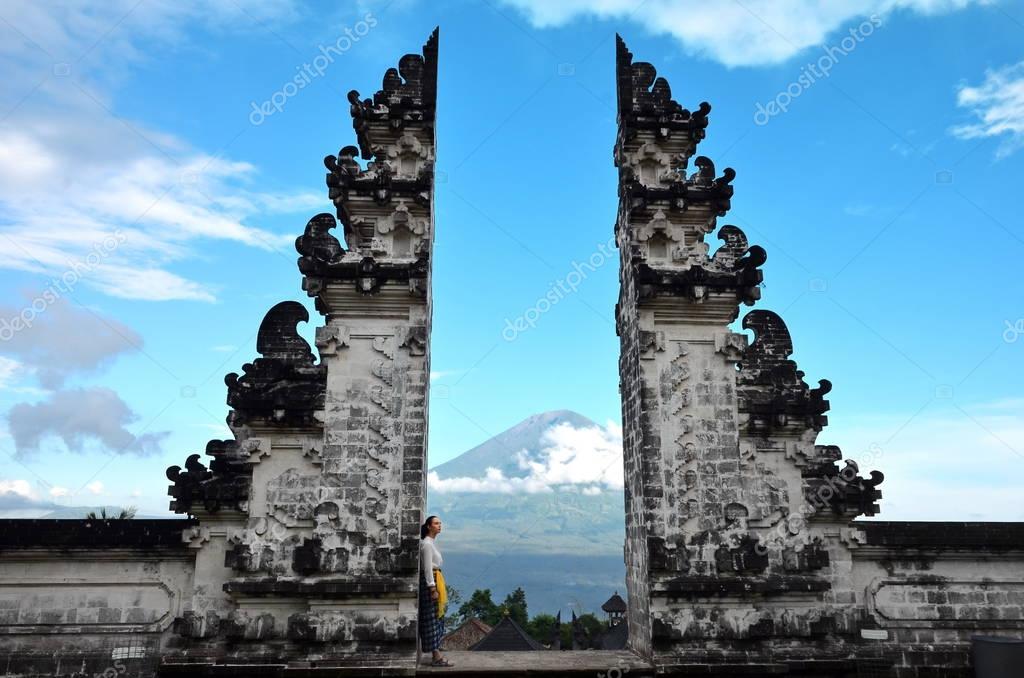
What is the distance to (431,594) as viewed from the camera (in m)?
8.91

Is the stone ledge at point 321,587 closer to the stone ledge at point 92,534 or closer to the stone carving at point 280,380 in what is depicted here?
the stone ledge at point 92,534

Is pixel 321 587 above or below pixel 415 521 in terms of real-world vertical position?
below

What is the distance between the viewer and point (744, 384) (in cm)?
995

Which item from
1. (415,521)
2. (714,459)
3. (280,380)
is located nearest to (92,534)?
(280,380)

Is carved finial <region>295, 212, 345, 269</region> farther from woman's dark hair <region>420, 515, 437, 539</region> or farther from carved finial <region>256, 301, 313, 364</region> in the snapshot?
woman's dark hair <region>420, 515, 437, 539</region>

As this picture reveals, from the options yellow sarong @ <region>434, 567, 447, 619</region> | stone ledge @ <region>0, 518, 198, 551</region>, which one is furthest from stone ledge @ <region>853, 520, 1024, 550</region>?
stone ledge @ <region>0, 518, 198, 551</region>

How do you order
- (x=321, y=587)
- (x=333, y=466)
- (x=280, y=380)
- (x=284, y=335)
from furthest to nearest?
(x=284, y=335), (x=280, y=380), (x=333, y=466), (x=321, y=587)

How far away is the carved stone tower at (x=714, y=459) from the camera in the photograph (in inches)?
356

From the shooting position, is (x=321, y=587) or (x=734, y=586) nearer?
(x=321, y=587)

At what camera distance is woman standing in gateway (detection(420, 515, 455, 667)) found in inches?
349

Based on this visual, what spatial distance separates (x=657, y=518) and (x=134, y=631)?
22.5 ft

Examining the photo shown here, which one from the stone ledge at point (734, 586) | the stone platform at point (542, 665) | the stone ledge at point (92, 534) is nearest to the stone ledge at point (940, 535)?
the stone ledge at point (734, 586)

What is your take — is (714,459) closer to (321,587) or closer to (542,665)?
(542,665)

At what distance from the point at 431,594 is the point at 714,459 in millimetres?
4206
